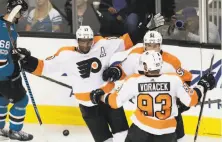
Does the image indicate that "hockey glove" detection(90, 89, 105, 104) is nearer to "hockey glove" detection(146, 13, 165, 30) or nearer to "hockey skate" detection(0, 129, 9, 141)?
"hockey glove" detection(146, 13, 165, 30)

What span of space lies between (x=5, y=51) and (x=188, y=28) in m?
1.45

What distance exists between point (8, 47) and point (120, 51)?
0.87 metres

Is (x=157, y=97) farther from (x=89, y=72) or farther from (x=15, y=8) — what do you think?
(x=15, y=8)

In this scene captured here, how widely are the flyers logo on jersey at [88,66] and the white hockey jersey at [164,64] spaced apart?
0.12 meters

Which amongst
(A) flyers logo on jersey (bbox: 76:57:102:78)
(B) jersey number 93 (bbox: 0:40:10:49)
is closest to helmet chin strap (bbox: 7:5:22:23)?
(B) jersey number 93 (bbox: 0:40:10:49)

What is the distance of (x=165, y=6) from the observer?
5.33 meters

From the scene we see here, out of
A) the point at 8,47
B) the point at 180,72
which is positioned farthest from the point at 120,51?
the point at 8,47

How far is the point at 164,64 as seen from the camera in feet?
13.8

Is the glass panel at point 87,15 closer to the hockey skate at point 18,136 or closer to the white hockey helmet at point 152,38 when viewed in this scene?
the hockey skate at point 18,136

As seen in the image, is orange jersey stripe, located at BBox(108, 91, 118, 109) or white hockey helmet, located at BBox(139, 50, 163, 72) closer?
white hockey helmet, located at BBox(139, 50, 163, 72)

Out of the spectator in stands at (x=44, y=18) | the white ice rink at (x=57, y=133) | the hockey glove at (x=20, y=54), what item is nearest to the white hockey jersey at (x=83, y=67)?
the hockey glove at (x=20, y=54)

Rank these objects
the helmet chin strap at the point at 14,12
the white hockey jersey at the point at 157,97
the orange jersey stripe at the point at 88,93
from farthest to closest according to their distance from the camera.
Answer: the helmet chin strap at the point at 14,12, the orange jersey stripe at the point at 88,93, the white hockey jersey at the point at 157,97

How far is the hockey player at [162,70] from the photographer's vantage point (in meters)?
4.19

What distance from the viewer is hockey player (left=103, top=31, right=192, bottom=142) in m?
4.19
